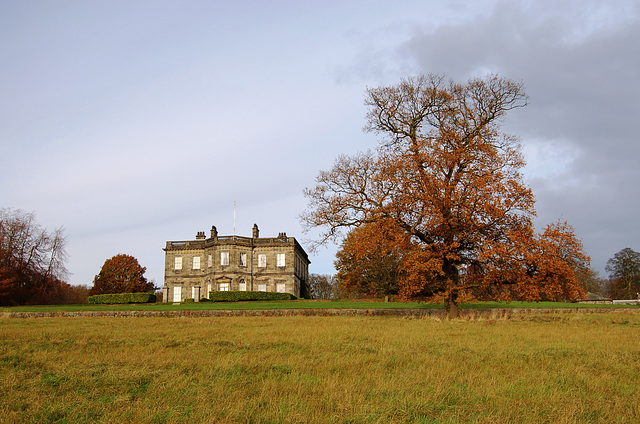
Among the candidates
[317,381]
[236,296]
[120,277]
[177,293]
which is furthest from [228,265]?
[317,381]

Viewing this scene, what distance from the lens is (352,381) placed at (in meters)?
8.53

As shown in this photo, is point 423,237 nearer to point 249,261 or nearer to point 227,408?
point 227,408

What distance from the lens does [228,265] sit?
6112 cm

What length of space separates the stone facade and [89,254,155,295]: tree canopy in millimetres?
21527

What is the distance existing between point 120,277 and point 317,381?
265ft

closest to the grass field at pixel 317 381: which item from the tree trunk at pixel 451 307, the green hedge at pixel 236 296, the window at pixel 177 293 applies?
the tree trunk at pixel 451 307

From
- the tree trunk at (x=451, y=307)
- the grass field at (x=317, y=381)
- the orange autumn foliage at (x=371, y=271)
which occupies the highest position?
the orange autumn foliage at (x=371, y=271)

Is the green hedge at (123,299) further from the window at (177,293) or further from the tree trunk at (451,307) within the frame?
the tree trunk at (451,307)

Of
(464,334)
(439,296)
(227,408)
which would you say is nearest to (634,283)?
(439,296)

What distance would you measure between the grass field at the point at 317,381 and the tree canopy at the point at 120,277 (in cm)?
7138

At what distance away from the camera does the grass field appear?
21.9 ft

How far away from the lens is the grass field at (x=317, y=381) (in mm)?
6672

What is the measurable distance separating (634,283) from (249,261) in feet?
202

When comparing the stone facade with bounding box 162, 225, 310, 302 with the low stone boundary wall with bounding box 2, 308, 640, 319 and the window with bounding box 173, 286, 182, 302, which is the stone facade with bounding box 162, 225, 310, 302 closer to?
the window with bounding box 173, 286, 182, 302
